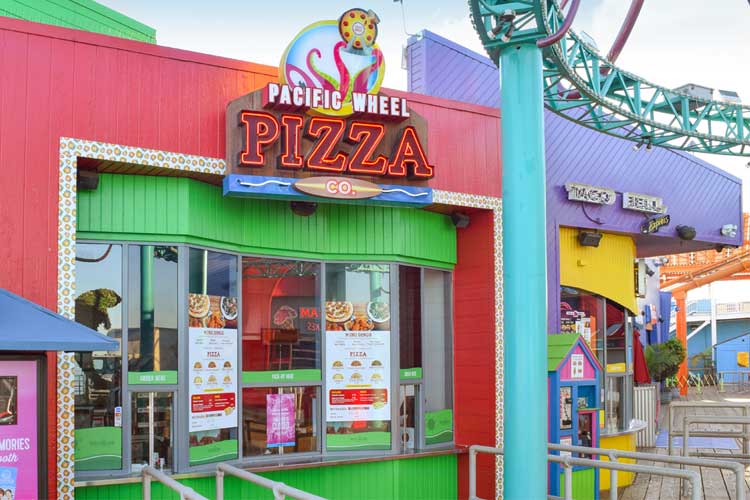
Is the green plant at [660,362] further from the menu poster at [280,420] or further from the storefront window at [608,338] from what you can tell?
the menu poster at [280,420]

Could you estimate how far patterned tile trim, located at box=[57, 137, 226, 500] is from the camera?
809 cm

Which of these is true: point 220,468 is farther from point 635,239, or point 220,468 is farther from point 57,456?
point 635,239

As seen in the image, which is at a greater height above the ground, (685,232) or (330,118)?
(330,118)

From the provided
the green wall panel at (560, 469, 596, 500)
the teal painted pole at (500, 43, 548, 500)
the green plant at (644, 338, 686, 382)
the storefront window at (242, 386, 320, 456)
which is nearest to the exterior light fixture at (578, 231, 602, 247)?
the green wall panel at (560, 469, 596, 500)

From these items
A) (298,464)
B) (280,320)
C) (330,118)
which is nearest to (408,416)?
(298,464)

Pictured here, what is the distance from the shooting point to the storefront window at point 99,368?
8742mm

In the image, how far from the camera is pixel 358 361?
10742 millimetres

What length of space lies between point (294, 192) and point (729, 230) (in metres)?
10.1

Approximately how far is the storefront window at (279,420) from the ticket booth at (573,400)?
3.10m

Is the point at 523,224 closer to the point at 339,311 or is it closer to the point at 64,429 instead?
the point at 339,311

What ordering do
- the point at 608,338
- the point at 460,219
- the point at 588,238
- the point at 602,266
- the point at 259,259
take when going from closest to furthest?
the point at 259,259, the point at 460,219, the point at 588,238, the point at 602,266, the point at 608,338

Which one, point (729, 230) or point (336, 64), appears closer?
point (336, 64)

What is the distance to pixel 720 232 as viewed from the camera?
16562 mm

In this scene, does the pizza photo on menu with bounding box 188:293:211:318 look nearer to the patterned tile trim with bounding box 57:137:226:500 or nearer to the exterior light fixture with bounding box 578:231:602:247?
the patterned tile trim with bounding box 57:137:226:500
